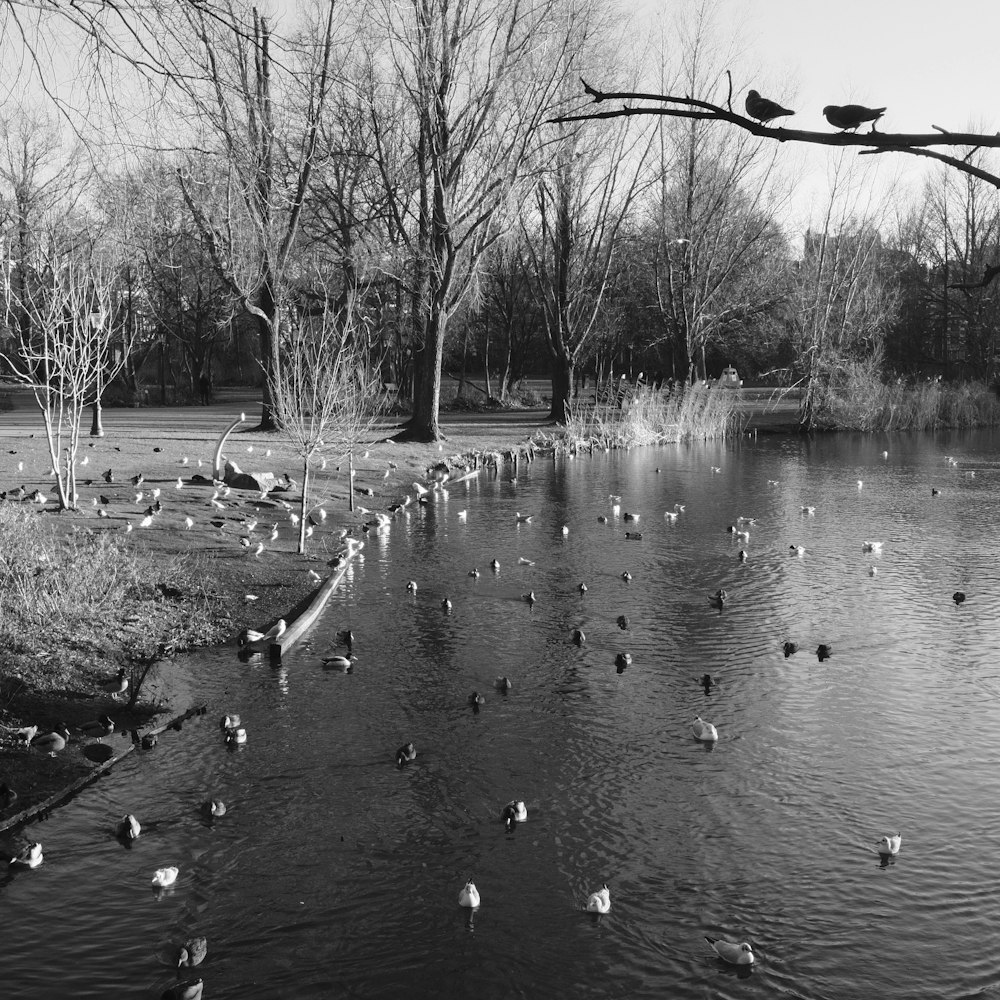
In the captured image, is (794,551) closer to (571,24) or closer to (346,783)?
(346,783)

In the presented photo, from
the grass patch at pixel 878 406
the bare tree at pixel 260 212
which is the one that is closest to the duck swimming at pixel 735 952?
the bare tree at pixel 260 212

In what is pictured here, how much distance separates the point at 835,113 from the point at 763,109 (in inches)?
5.4

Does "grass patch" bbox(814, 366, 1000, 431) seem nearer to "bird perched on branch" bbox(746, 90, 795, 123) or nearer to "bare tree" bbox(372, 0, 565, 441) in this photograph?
"bare tree" bbox(372, 0, 565, 441)

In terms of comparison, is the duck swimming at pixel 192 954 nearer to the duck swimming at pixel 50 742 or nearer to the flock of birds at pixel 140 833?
the flock of birds at pixel 140 833

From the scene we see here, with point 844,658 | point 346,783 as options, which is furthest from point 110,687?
point 844,658

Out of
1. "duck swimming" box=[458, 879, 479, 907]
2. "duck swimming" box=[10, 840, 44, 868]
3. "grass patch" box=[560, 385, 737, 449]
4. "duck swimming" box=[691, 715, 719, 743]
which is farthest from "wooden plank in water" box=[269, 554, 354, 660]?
"grass patch" box=[560, 385, 737, 449]

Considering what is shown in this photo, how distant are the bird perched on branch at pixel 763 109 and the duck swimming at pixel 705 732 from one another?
7.67m

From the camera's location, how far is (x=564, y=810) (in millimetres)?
7867

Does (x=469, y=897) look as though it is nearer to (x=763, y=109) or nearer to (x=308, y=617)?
(x=763, y=109)

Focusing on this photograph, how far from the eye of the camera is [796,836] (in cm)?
745

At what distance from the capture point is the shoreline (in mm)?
9273

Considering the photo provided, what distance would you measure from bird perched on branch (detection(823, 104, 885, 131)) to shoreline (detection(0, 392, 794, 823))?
7.70 m

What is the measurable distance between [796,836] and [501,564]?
29.6ft

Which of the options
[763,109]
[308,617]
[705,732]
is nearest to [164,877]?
[705,732]
